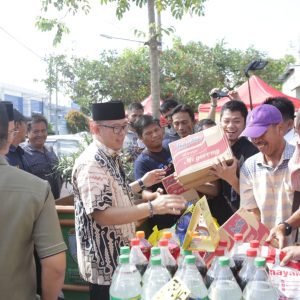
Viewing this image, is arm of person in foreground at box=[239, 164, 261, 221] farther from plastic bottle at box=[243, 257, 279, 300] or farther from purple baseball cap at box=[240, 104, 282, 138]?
plastic bottle at box=[243, 257, 279, 300]

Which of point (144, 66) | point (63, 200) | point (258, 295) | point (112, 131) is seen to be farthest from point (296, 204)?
point (144, 66)

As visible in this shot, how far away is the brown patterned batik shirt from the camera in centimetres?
224

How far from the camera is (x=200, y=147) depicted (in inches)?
98.0

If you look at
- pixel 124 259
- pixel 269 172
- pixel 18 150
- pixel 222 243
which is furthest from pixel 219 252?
pixel 18 150

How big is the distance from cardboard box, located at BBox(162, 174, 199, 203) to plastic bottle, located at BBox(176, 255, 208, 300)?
3.22ft

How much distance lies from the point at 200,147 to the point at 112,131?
561 millimetres

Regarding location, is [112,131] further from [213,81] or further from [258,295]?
[213,81]

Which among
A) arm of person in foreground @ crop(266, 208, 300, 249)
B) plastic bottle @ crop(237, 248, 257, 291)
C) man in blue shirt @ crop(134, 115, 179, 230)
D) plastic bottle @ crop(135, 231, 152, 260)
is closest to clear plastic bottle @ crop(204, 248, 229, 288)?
plastic bottle @ crop(237, 248, 257, 291)

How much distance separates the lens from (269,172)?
2.41m

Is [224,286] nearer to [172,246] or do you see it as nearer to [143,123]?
[172,246]

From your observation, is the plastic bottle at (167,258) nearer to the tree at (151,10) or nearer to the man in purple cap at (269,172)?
the man in purple cap at (269,172)

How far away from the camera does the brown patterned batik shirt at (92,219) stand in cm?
224

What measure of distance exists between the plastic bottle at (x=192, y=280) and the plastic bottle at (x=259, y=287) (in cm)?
17

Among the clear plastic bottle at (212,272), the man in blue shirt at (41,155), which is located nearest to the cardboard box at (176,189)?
the clear plastic bottle at (212,272)
